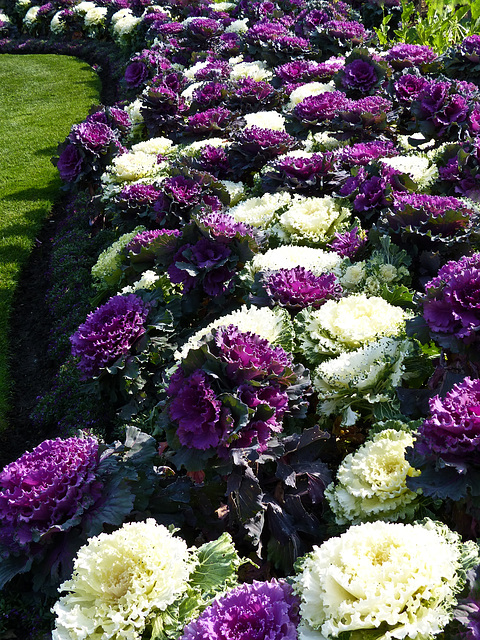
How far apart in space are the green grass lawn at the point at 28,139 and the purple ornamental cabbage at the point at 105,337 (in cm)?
186

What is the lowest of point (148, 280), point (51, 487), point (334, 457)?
point (334, 457)

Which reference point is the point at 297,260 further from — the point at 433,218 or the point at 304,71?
the point at 304,71

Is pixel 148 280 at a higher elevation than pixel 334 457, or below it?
higher

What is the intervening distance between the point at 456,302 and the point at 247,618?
4.01ft

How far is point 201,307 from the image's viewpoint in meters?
3.84

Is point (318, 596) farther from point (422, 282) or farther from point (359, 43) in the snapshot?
point (359, 43)

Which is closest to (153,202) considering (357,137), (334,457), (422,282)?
(357,137)

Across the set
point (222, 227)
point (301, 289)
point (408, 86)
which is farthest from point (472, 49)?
point (301, 289)

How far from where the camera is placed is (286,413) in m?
2.45

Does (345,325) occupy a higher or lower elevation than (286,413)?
higher

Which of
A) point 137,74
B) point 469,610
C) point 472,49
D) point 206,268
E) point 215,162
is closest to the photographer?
point 469,610

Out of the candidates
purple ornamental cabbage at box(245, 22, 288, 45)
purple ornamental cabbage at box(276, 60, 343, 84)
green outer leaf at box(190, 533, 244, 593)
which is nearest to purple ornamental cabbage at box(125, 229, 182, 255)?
green outer leaf at box(190, 533, 244, 593)

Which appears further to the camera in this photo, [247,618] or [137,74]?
[137,74]

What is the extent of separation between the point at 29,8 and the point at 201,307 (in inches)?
805
